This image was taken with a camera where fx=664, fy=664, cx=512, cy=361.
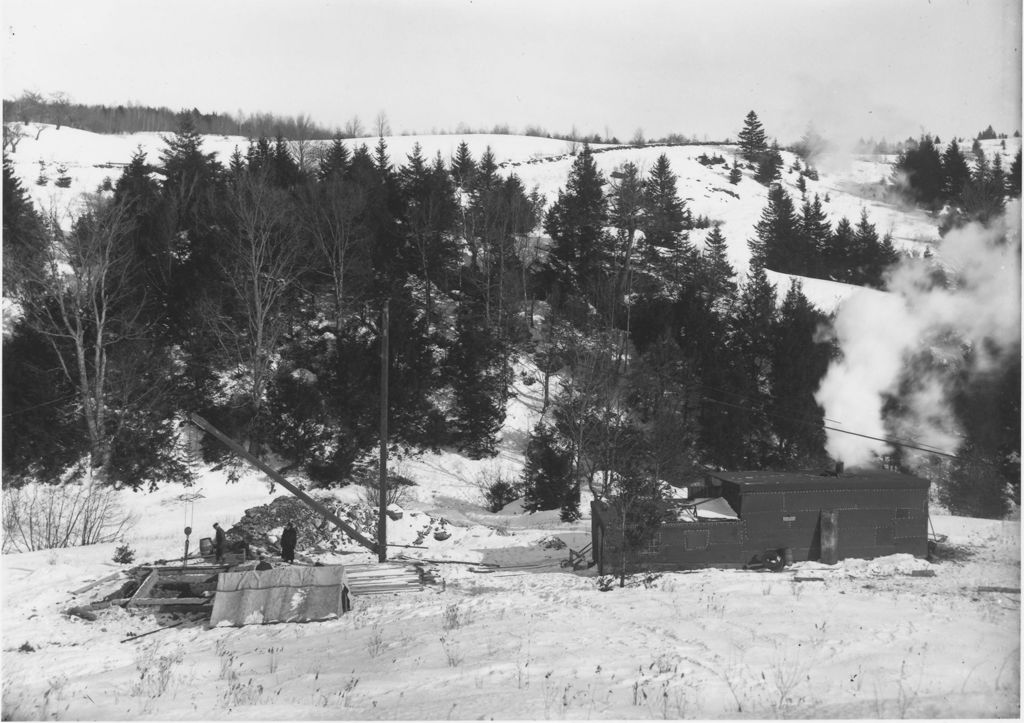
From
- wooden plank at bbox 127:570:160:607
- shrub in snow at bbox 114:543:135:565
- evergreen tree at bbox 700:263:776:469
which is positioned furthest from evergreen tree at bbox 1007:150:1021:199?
shrub in snow at bbox 114:543:135:565

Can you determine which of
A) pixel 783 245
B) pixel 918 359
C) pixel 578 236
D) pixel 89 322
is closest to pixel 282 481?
pixel 89 322

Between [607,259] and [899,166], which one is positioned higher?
[899,166]

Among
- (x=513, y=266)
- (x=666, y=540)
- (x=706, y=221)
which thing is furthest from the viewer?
(x=706, y=221)

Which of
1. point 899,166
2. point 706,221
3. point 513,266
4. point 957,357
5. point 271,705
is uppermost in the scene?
point 899,166

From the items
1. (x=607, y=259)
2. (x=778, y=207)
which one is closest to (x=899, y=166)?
(x=778, y=207)

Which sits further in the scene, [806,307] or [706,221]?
[706,221]

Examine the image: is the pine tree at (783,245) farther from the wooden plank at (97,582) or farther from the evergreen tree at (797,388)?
the wooden plank at (97,582)

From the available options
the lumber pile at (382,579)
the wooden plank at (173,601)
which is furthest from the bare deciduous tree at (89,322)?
the lumber pile at (382,579)

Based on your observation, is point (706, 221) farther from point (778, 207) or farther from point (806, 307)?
point (806, 307)
